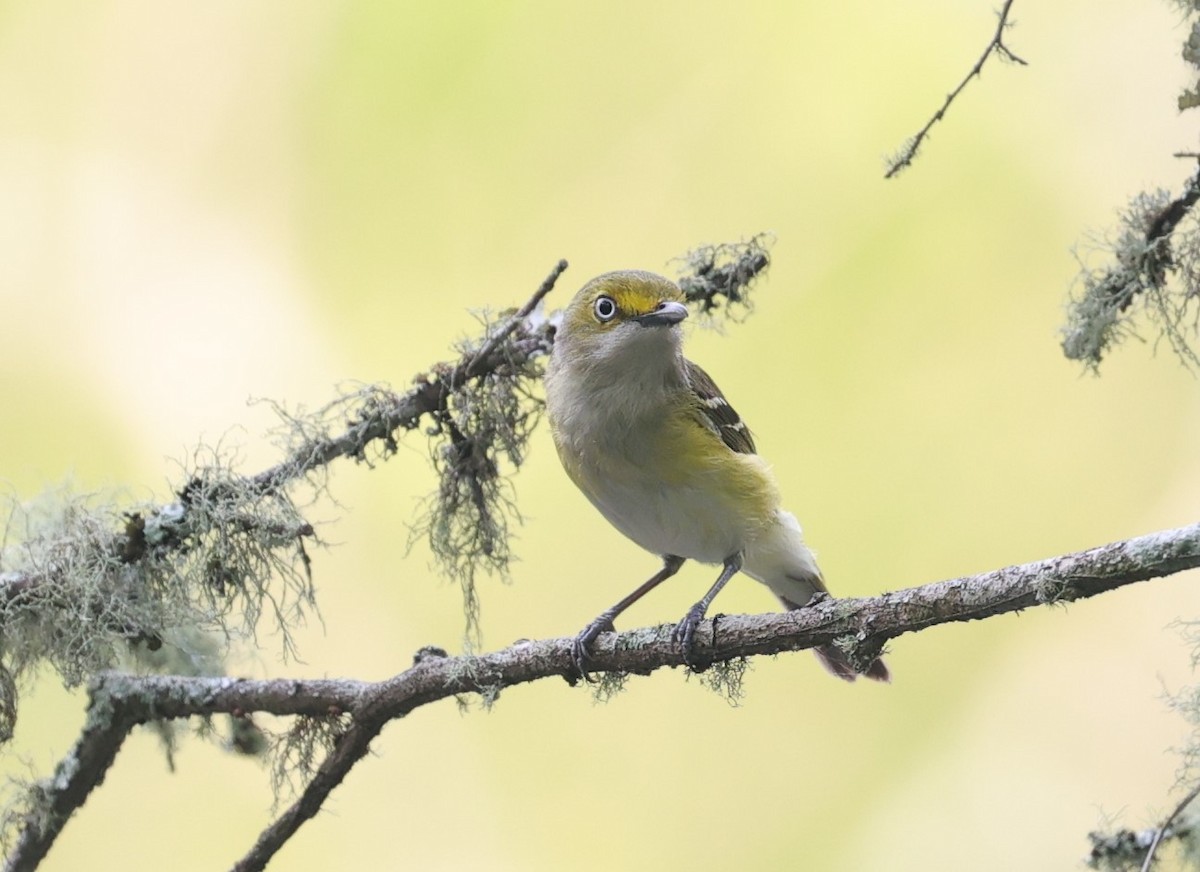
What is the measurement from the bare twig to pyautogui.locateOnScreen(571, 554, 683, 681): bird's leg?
1.08 m

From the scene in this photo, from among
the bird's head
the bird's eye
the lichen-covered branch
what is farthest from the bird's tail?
the lichen-covered branch

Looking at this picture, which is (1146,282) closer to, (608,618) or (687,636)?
(687,636)

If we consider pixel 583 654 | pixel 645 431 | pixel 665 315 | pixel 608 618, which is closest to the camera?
pixel 583 654

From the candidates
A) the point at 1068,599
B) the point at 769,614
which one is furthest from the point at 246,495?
the point at 1068,599

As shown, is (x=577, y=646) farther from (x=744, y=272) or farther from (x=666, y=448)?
(x=744, y=272)

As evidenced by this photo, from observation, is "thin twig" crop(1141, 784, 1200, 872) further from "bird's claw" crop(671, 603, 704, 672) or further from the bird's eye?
the bird's eye

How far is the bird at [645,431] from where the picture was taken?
9.29 feet

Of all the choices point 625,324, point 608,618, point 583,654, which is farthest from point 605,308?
point 583,654

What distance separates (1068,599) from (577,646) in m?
1.08

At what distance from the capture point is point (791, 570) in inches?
132

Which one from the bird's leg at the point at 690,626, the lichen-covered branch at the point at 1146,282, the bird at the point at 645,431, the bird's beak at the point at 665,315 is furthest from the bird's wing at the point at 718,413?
the lichen-covered branch at the point at 1146,282

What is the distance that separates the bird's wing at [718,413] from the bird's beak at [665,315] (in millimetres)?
262

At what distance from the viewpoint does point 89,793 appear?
2.88 m

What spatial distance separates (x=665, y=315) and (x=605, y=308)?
218 millimetres
